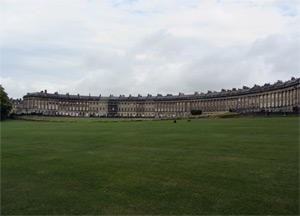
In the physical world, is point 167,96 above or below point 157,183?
above

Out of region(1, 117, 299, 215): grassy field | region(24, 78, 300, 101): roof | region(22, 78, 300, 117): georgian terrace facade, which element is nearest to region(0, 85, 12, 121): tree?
region(22, 78, 300, 117): georgian terrace facade

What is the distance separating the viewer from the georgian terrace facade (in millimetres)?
90750

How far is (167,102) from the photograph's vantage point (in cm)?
14288

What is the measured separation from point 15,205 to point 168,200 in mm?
3775

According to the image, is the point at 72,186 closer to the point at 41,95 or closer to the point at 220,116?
the point at 220,116

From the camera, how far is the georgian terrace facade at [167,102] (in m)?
90.8

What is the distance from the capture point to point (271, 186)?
659cm

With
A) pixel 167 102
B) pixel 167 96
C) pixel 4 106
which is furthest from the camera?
pixel 167 96

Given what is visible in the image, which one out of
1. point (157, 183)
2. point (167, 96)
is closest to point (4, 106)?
point (157, 183)

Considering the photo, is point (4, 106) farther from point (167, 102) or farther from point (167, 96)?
point (167, 96)

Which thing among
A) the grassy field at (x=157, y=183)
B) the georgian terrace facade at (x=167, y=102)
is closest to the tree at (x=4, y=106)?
the georgian terrace facade at (x=167, y=102)

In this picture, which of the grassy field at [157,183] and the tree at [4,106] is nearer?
the grassy field at [157,183]

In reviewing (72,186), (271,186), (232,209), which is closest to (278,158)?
(271,186)

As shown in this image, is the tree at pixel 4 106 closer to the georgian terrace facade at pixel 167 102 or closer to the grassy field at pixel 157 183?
the georgian terrace facade at pixel 167 102
